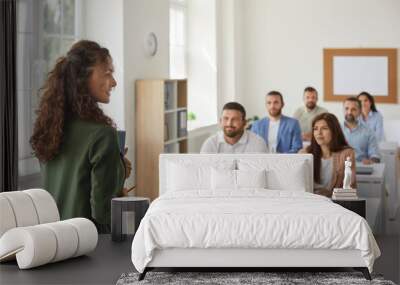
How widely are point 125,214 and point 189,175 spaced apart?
949 mm

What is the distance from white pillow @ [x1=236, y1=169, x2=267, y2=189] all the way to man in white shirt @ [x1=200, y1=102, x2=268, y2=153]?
0.95 metres

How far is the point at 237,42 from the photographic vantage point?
14.8m

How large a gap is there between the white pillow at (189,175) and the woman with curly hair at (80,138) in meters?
2.08

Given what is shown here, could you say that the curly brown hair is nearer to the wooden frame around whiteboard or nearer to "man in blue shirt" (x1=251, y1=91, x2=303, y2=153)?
"man in blue shirt" (x1=251, y1=91, x2=303, y2=153)

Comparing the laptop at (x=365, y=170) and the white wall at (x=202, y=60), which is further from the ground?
the white wall at (x=202, y=60)

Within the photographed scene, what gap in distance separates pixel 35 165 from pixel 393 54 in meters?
8.03

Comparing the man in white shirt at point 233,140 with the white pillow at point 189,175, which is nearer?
the white pillow at point 189,175

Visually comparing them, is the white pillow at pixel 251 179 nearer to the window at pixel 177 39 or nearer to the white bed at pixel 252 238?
the white bed at pixel 252 238

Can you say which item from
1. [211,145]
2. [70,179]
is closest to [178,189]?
[211,145]

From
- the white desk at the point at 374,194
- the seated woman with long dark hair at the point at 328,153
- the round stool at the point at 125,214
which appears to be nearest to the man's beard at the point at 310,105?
the white desk at the point at 374,194

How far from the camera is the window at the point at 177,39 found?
512 inches

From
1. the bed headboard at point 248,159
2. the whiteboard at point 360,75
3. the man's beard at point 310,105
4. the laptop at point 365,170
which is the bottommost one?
the laptop at point 365,170

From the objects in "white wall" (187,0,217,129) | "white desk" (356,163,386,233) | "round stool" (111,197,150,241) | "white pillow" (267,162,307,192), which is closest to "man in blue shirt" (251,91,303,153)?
"white desk" (356,163,386,233)

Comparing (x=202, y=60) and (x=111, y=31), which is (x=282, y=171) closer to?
(x=111, y=31)
